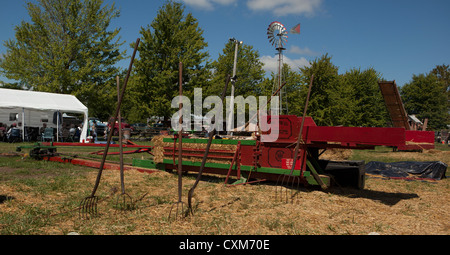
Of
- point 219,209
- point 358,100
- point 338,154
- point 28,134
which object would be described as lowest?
point 219,209

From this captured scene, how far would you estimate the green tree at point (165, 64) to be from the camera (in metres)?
28.5

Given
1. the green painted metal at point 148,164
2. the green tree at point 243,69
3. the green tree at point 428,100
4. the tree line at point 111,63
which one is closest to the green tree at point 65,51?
the tree line at point 111,63

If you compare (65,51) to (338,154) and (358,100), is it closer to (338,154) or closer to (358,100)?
(338,154)

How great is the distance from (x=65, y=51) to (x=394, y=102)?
24534 millimetres

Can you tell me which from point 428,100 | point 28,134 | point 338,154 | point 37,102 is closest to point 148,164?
point 338,154

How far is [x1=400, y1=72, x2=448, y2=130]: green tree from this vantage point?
59.5m

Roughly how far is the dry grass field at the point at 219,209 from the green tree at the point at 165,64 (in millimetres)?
19412

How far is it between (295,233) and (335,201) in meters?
2.59

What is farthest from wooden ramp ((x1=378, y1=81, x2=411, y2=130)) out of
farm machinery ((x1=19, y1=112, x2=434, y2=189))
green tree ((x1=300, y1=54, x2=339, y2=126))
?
farm machinery ((x1=19, y1=112, x2=434, y2=189))

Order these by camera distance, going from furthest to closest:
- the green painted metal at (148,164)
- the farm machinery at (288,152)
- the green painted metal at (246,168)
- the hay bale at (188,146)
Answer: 1. the green painted metal at (148,164)
2. the hay bale at (188,146)
3. the green painted metal at (246,168)
4. the farm machinery at (288,152)

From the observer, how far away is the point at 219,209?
6.25 metres

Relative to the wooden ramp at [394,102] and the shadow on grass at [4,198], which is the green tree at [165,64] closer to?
the wooden ramp at [394,102]

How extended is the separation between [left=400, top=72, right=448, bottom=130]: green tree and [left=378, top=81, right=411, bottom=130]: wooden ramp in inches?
1710
